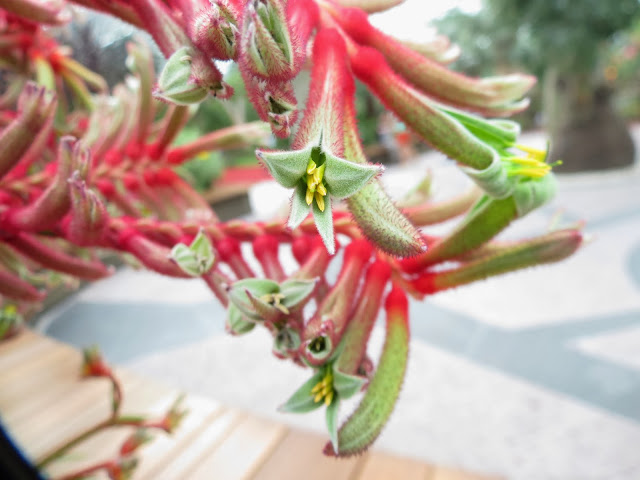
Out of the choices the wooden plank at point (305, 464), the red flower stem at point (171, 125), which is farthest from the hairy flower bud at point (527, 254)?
the wooden plank at point (305, 464)

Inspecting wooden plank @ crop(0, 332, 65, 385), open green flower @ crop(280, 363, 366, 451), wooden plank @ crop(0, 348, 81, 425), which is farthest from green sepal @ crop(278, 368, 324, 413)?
wooden plank @ crop(0, 332, 65, 385)

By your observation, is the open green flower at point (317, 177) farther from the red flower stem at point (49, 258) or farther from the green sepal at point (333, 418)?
the red flower stem at point (49, 258)

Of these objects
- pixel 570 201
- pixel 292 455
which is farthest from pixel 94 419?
pixel 570 201

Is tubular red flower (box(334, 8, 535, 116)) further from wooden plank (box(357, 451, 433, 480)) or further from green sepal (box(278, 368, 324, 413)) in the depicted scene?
wooden plank (box(357, 451, 433, 480))

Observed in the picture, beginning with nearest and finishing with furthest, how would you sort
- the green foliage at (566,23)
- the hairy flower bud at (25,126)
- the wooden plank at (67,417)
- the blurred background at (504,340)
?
the hairy flower bud at (25,126) < the wooden plank at (67,417) < the blurred background at (504,340) < the green foliage at (566,23)

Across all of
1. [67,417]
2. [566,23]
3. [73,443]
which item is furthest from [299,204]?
[566,23]


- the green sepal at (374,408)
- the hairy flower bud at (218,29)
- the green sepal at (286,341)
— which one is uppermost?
the hairy flower bud at (218,29)
